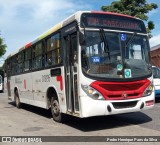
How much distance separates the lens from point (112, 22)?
8852mm

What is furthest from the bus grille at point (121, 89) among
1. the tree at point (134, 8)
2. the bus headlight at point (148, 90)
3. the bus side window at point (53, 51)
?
the tree at point (134, 8)

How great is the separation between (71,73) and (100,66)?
96 centimetres

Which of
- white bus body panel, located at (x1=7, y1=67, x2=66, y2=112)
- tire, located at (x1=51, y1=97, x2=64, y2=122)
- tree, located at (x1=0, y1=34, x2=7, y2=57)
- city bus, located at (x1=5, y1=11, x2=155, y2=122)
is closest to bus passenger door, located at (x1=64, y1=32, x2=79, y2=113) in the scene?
city bus, located at (x1=5, y1=11, x2=155, y2=122)

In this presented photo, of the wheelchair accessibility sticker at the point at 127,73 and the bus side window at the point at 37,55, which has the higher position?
the bus side window at the point at 37,55

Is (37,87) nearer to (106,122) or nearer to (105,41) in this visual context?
(106,122)

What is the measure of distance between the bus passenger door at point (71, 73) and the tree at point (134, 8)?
55.8ft

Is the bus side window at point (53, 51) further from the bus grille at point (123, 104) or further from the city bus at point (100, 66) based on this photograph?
the bus grille at point (123, 104)

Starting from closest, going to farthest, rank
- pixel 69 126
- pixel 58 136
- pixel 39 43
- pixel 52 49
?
pixel 58 136 → pixel 69 126 → pixel 52 49 → pixel 39 43

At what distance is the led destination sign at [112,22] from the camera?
28.0 feet

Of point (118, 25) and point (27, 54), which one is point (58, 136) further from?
point (27, 54)

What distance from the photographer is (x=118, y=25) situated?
8906 mm

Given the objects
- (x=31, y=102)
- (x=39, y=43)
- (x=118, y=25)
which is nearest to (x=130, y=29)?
(x=118, y=25)

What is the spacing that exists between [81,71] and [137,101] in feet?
6.02

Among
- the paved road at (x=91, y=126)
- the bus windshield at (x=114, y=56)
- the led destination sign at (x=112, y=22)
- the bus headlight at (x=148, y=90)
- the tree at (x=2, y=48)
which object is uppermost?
the tree at (x=2, y=48)
